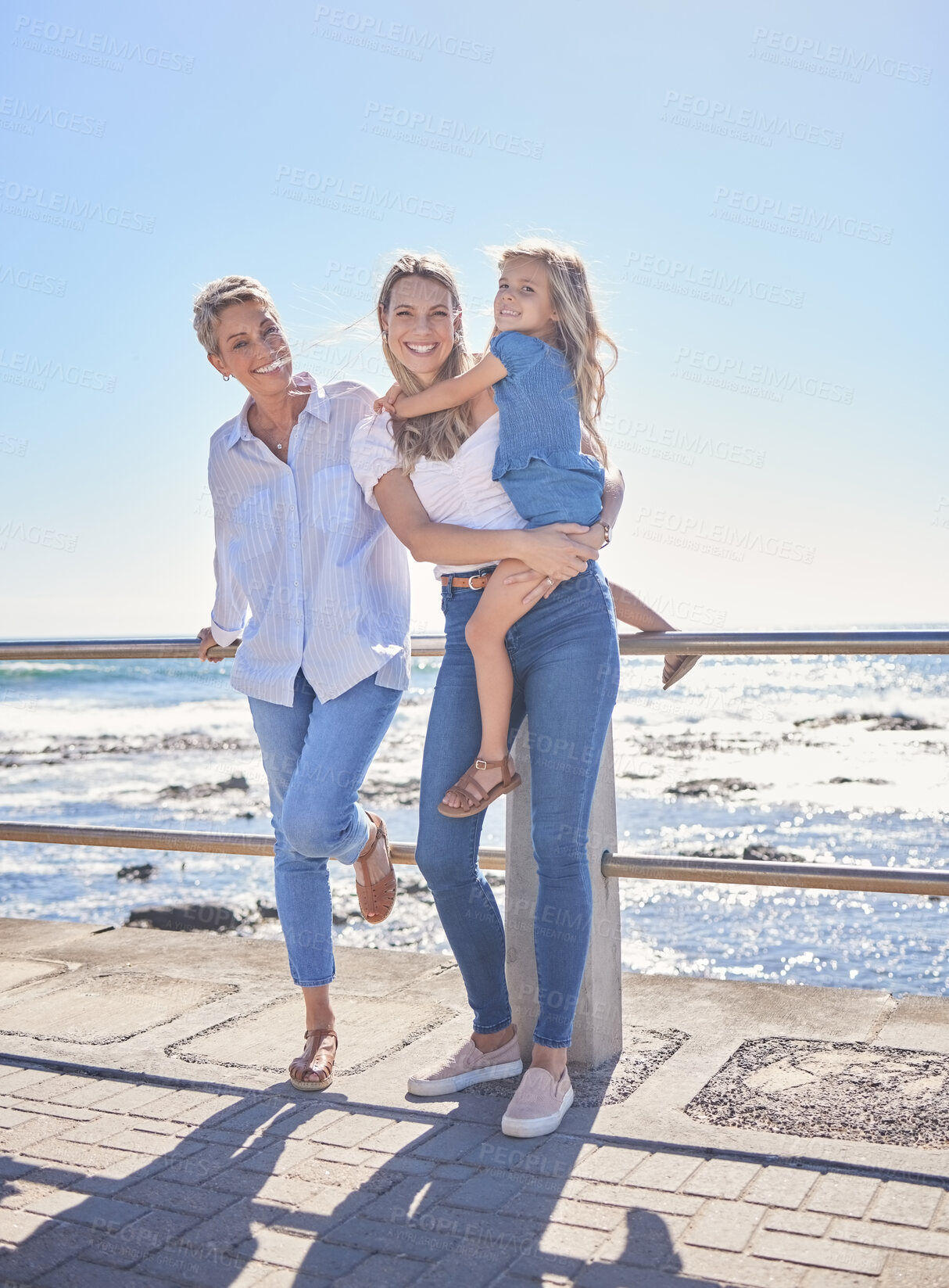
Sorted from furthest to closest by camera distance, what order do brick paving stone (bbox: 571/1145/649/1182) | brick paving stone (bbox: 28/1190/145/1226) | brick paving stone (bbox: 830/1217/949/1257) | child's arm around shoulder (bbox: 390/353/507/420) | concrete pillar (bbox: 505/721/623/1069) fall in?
concrete pillar (bbox: 505/721/623/1069) < child's arm around shoulder (bbox: 390/353/507/420) < brick paving stone (bbox: 571/1145/649/1182) < brick paving stone (bbox: 28/1190/145/1226) < brick paving stone (bbox: 830/1217/949/1257)

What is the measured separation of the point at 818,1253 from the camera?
81.2 inches

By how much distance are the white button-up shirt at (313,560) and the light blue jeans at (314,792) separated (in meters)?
0.06

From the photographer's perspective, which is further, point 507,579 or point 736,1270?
point 507,579

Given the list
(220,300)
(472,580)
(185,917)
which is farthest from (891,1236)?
(185,917)

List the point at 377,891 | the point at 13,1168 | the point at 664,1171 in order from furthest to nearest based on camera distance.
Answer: the point at 377,891 → the point at 13,1168 → the point at 664,1171

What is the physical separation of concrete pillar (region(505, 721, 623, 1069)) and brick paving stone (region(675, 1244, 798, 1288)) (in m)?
0.93

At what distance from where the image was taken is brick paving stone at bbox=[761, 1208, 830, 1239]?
84.4 inches

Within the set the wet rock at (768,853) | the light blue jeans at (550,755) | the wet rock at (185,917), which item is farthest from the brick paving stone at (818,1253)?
the wet rock at (768,853)

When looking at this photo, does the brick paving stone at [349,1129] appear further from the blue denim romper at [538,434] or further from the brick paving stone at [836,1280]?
the blue denim romper at [538,434]

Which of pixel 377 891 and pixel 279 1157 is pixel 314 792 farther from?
pixel 279 1157

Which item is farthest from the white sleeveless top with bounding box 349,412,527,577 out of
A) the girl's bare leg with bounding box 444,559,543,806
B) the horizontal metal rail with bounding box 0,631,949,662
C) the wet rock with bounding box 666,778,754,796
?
the wet rock with bounding box 666,778,754,796

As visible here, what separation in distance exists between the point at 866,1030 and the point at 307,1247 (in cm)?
170

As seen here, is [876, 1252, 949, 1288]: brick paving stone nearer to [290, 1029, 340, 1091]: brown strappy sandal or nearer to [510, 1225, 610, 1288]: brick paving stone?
[510, 1225, 610, 1288]: brick paving stone

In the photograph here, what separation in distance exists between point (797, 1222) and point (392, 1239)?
74cm
